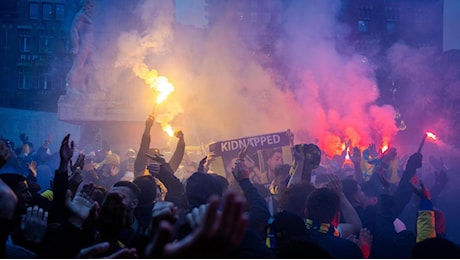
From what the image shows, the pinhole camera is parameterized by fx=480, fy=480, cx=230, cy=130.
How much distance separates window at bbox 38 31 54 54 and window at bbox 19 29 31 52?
67 centimetres

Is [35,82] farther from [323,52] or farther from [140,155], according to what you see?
[140,155]

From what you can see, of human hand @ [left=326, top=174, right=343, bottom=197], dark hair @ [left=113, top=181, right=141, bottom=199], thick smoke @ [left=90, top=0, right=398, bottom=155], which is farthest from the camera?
thick smoke @ [left=90, top=0, right=398, bottom=155]

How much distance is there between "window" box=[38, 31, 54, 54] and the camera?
28.9 meters

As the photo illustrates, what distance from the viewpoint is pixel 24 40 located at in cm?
2914

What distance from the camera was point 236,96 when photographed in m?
21.9

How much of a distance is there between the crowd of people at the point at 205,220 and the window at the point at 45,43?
25534 mm

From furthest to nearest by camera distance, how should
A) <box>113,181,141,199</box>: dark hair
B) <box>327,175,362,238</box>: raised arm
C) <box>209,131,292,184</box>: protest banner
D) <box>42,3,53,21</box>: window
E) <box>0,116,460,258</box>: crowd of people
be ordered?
<box>42,3,53,21</box>: window
<box>209,131,292,184</box>: protest banner
<box>327,175,362,238</box>: raised arm
<box>113,181,141,199</box>: dark hair
<box>0,116,460,258</box>: crowd of people

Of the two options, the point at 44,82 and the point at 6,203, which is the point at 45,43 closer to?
the point at 44,82

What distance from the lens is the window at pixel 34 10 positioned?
29312 millimetres

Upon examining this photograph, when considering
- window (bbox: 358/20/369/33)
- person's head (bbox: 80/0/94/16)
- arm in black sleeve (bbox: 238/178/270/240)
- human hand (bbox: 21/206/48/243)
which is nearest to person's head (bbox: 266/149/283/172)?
arm in black sleeve (bbox: 238/178/270/240)

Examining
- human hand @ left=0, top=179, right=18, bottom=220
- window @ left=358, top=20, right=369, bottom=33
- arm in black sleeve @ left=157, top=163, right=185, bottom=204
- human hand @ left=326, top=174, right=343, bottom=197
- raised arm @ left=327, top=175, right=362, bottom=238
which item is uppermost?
window @ left=358, top=20, right=369, bottom=33

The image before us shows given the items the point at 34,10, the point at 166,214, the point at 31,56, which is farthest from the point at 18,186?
the point at 34,10

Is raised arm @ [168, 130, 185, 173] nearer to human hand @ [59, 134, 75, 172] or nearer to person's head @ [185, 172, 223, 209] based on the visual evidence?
person's head @ [185, 172, 223, 209]

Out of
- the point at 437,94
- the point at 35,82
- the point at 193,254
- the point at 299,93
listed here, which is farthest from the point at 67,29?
the point at 193,254
